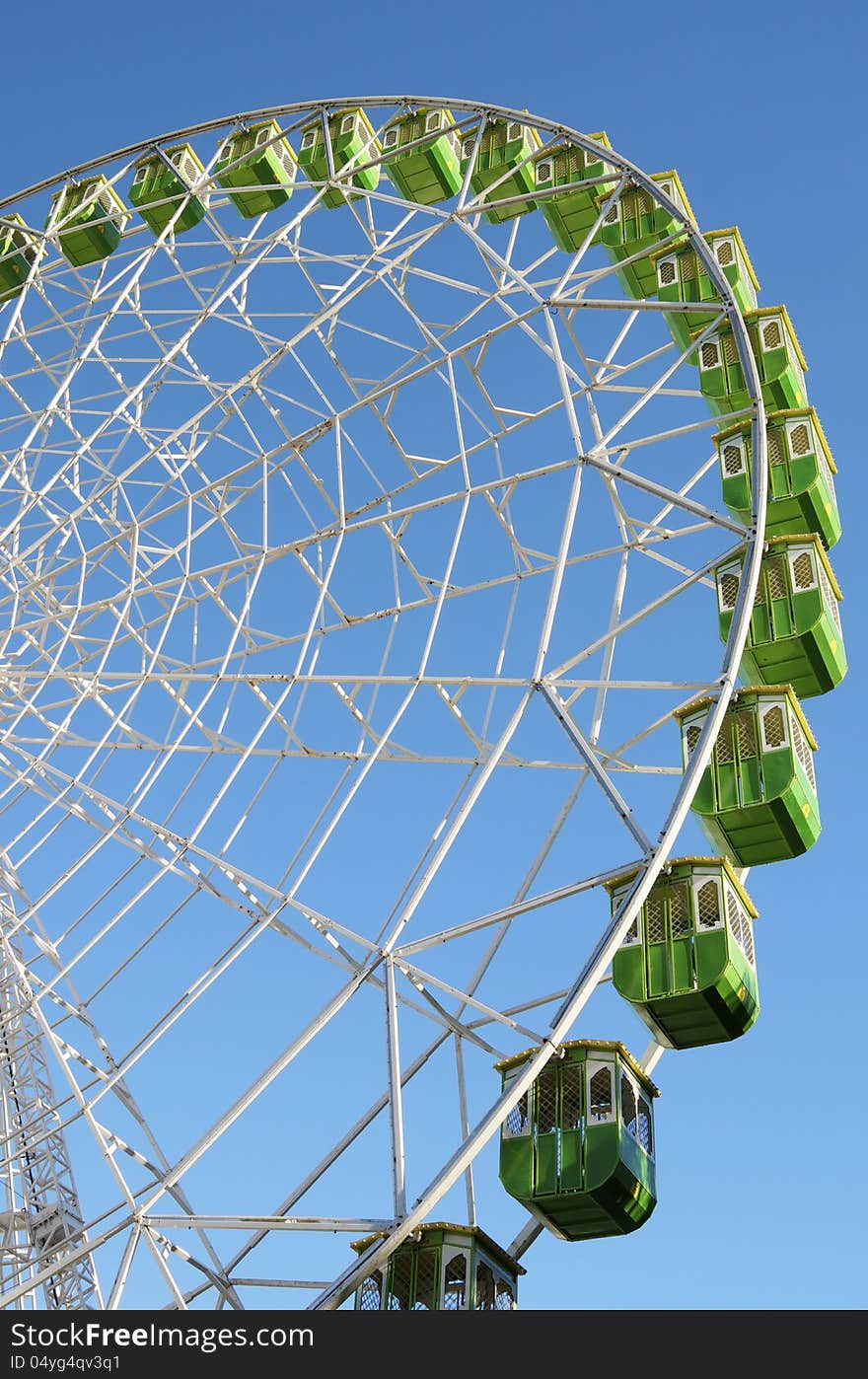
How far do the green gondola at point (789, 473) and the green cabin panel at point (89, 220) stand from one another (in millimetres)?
11065

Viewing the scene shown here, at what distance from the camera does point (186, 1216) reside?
14.2 meters

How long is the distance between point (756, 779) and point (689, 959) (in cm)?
222

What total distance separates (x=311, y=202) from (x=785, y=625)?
9.97m

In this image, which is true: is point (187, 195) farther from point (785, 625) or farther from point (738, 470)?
point (785, 625)

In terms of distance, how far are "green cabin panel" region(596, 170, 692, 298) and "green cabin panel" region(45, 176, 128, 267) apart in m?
7.61

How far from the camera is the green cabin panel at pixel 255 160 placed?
2444cm

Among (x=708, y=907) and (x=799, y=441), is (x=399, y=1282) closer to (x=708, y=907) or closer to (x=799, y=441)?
(x=708, y=907)

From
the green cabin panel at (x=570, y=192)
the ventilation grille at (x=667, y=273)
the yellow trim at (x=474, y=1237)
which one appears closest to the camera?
the yellow trim at (x=474, y=1237)

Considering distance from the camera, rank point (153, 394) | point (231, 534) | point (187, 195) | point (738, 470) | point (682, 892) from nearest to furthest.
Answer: point (682, 892) < point (738, 470) < point (231, 534) < point (153, 394) < point (187, 195)

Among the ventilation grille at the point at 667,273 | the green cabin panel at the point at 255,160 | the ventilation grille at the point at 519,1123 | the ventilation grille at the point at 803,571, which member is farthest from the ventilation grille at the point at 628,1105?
the green cabin panel at the point at 255,160

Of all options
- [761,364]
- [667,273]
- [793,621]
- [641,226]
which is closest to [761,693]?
[793,621]

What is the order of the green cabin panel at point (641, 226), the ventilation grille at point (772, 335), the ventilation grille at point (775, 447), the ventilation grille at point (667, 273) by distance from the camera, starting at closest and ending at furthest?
the ventilation grille at point (775, 447) < the ventilation grille at point (772, 335) < the ventilation grille at point (667, 273) < the green cabin panel at point (641, 226)

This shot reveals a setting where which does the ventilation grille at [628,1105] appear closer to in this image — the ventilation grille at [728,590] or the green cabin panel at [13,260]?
the ventilation grille at [728,590]
